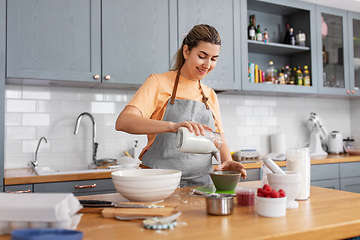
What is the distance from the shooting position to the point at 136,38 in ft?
8.82

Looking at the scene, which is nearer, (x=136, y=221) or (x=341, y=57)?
(x=136, y=221)

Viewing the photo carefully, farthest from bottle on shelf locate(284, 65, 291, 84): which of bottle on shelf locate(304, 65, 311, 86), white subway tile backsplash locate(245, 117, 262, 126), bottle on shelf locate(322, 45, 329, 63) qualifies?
white subway tile backsplash locate(245, 117, 262, 126)

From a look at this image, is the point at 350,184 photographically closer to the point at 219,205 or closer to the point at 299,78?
the point at 299,78

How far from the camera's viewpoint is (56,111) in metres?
2.77

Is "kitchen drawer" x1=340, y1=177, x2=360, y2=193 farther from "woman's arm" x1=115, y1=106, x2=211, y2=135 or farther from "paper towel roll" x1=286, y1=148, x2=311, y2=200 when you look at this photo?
"woman's arm" x1=115, y1=106, x2=211, y2=135

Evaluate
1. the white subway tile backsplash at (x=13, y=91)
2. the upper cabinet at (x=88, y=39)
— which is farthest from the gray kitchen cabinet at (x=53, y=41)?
the white subway tile backsplash at (x=13, y=91)

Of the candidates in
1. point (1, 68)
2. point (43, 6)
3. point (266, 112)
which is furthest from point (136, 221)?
point (266, 112)

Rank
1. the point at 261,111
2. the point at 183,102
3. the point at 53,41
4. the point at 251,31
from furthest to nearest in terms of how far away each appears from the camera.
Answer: the point at 261,111
the point at 251,31
the point at 53,41
the point at 183,102

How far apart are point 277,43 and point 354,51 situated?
3.04ft

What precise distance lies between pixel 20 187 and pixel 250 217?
5.49ft

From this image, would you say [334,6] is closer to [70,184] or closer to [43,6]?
[43,6]

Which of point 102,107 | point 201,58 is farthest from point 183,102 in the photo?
point 102,107

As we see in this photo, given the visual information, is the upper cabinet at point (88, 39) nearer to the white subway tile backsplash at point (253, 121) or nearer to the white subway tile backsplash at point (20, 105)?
the white subway tile backsplash at point (20, 105)

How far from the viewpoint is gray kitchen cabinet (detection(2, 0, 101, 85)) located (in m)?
2.34
